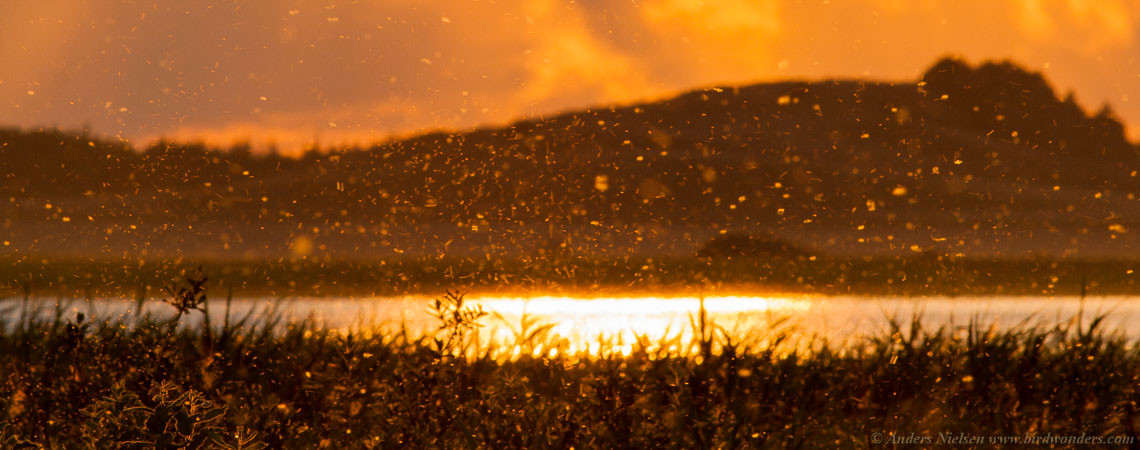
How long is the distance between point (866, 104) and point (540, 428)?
5845 cm

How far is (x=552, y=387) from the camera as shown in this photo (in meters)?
4.39

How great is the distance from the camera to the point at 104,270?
1836 centimetres

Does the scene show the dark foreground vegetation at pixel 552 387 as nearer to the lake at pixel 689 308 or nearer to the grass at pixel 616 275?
the lake at pixel 689 308

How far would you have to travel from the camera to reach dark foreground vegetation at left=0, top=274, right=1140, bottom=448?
11.8 ft

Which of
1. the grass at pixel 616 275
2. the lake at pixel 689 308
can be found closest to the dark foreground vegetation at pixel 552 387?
the lake at pixel 689 308

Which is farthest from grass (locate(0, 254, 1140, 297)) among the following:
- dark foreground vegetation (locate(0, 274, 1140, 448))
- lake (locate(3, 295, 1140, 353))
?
dark foreground vegetation (locate(0, 274, 1140, 448))

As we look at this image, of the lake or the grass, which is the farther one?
the grass

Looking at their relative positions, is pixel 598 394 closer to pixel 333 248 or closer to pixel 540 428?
pixel 540 428

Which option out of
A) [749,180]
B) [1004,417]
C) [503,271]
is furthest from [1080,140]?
[1004,417]

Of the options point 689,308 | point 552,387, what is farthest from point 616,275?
point 552,387

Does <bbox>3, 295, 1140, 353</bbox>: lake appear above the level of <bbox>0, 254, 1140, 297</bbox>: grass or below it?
below

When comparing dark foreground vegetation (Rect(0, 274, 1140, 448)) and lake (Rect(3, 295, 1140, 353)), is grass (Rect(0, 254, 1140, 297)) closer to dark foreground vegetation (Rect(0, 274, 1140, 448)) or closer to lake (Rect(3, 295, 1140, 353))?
lake (Rect(3, 295, 1140, 353))

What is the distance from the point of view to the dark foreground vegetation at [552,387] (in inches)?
142

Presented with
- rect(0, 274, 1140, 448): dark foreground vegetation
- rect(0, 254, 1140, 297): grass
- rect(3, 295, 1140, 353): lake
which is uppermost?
rect(0, 254, 1140, 297): grass
